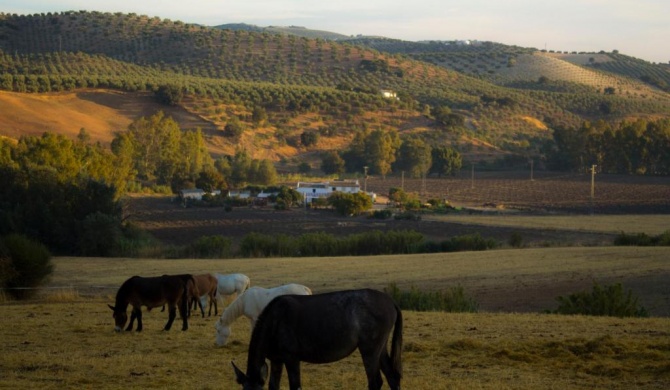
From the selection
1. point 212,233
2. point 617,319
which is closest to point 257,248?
point 212,233

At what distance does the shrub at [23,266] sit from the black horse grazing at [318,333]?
2092 centimetres

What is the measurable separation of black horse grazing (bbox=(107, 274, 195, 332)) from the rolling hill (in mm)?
91707

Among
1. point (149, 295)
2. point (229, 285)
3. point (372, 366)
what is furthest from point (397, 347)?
point (229, 285)

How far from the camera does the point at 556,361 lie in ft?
56.3

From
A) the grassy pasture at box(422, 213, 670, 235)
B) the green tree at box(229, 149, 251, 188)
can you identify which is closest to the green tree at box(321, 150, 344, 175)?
the green tree at box(229, 149, 251, 188)

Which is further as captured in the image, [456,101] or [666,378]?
[456,101]

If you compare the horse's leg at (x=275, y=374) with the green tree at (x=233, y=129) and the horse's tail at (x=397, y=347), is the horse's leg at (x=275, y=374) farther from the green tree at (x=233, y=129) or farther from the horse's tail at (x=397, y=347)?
the green tree at (x=233, y=129)

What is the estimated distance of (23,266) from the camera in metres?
33.7

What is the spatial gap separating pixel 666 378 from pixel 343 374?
196 inches

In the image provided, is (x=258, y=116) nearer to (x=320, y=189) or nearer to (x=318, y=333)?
(x=320, y=189)

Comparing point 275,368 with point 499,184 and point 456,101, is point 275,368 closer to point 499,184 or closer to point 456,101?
point 499,184

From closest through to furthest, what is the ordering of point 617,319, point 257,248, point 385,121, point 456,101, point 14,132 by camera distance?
point 617,319 < point 257,248 < point 14,132 < point 385,121 < point 456,101

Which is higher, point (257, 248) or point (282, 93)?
point (282, 93)

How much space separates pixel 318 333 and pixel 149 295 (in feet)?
28.5
